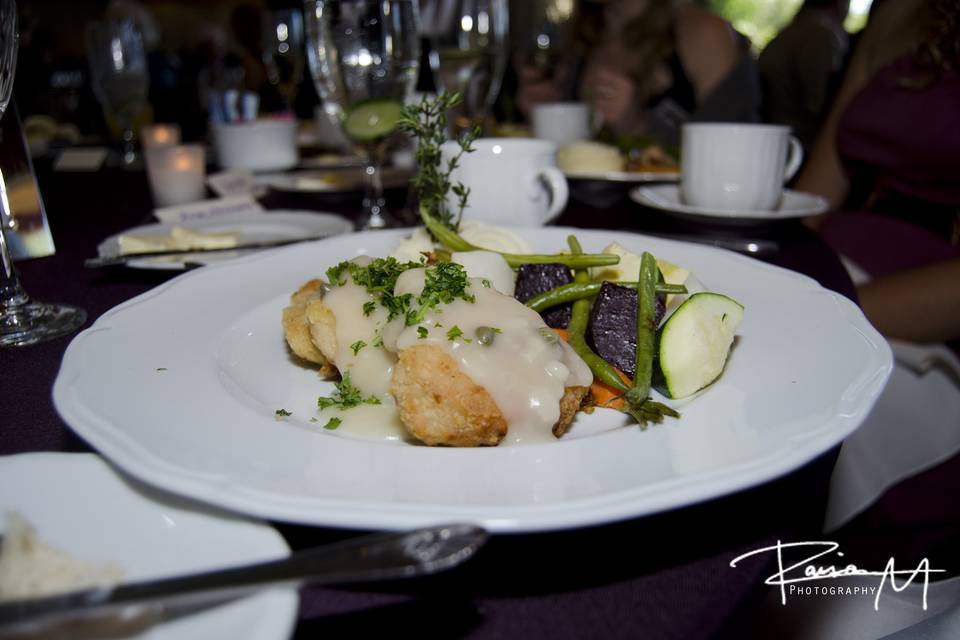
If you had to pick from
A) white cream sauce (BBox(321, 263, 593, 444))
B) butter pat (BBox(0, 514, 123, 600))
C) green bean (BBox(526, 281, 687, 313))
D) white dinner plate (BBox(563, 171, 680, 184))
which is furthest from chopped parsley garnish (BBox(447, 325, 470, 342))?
white dinner plate (BBox(563, 171, 680, 184))

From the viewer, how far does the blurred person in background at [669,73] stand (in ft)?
19.0

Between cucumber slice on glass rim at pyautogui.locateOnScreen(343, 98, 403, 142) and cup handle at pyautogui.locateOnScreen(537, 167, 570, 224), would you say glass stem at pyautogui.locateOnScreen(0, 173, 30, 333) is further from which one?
cup handle at pyautogui.locateOnScreen(537, 167, 570, 224)

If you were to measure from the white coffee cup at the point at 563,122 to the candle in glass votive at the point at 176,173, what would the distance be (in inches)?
80.4

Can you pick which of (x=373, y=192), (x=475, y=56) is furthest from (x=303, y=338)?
(x=475, y=56)

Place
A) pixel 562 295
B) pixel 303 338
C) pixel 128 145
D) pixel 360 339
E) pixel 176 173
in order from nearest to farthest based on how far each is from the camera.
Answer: pixel 360 339 → pixel 303 338 → pixel 562 295 → pixel 176 173 → pixel 128 145

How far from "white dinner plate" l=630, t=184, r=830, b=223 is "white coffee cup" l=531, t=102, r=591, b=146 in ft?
3.96

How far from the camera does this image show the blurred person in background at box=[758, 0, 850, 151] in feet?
27.3

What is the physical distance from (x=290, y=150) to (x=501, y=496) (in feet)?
12.5

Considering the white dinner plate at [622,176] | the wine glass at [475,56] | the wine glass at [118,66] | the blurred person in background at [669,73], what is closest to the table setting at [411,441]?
the white dinner plate at [622,176]

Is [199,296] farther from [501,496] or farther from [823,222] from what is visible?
[823,222]

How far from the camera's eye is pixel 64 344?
160 centimetres

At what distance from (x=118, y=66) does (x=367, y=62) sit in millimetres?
3026

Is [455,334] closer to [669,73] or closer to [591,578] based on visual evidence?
[591,578]

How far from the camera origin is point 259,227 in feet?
8.67
